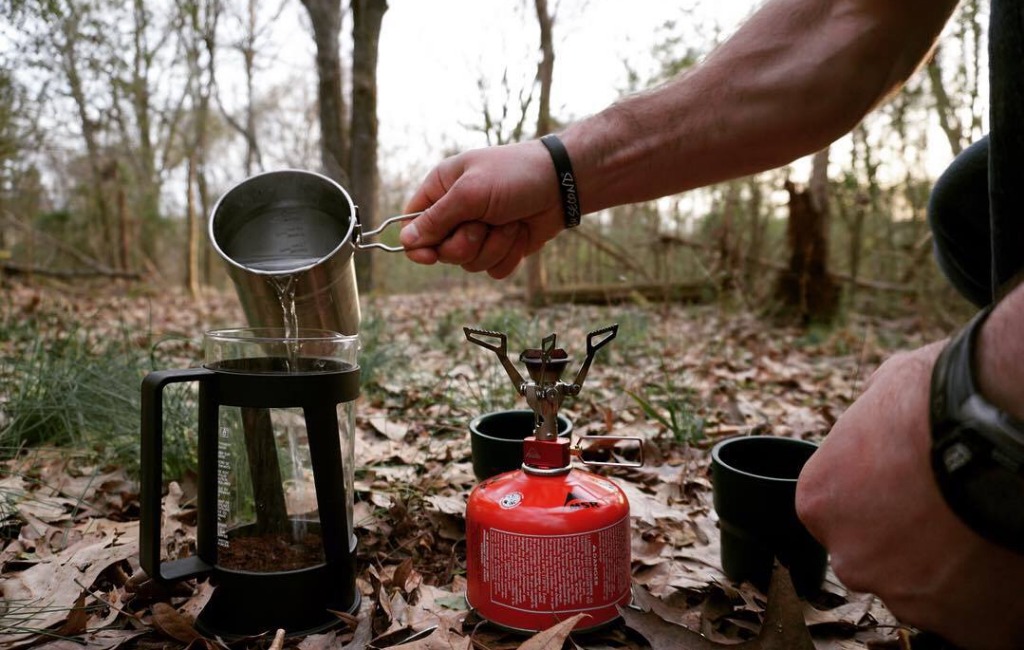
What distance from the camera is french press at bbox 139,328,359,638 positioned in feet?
4.03

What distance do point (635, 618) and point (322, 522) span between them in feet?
1.99

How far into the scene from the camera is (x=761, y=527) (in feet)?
4.58

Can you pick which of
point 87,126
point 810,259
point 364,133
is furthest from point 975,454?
point 87,126

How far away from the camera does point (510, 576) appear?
4.12ft

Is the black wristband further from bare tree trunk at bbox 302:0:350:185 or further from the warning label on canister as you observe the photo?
bare tree trunk at bbox 302:0:350:185

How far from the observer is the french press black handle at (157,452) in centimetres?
121

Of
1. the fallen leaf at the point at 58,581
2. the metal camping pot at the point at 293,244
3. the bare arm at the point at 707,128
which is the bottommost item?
the fallen leaf at the point at 58,581

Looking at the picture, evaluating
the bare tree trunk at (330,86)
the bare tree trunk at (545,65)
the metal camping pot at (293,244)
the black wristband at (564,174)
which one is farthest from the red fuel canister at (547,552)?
the bare tree trunk at (545,65)

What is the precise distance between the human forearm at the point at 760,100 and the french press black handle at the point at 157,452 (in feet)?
3.33

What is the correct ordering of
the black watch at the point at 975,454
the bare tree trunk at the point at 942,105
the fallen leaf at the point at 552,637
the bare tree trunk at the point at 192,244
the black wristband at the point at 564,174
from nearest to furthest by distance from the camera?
the black watch at the point at 975,454, the fallen leaf at the point at 552,637, the black wristband at the point at 564,174, the bare tree trunk at the point at 942,105, the bare tree trunk at the point at 192,244

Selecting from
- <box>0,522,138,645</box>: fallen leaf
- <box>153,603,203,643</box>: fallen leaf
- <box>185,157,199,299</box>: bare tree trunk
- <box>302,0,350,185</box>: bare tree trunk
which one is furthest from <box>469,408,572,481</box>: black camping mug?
<box>185,157,199,299</box>: bare tree trunk

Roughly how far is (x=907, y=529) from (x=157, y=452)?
116 cm

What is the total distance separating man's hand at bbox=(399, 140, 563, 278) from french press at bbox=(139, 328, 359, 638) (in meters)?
0.45

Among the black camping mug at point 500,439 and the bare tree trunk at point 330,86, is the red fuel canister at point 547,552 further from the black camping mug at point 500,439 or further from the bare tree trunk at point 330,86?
the bare tree trunk at point 330,86
